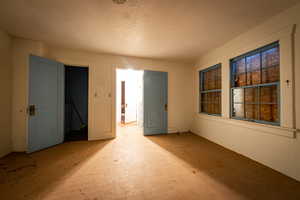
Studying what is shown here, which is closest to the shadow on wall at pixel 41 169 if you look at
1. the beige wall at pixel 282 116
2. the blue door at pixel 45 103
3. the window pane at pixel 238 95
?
the blue door at pixel 45 103

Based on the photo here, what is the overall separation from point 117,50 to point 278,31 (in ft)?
10.9

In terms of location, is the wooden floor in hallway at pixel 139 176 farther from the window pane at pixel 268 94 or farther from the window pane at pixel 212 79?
the window pane at pixel 212 79

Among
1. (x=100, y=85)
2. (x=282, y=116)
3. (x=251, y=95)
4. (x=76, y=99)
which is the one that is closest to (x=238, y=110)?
(x=251, y=95)

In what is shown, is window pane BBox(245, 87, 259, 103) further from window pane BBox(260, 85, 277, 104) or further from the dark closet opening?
the dark closet opening

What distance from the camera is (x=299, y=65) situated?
171cm

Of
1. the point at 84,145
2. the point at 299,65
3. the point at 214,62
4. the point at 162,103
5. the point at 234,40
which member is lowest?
the point at 84,145

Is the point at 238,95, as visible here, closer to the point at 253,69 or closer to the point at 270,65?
the point at 253,69

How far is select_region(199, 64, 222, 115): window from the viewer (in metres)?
3.32

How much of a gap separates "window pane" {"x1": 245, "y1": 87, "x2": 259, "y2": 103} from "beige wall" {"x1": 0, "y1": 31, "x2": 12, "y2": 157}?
5193 mm

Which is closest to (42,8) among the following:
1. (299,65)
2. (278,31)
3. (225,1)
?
(225,1)

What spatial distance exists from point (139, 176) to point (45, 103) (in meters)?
2.80

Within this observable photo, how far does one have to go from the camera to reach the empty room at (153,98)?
1680 mm

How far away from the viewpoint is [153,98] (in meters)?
4.04

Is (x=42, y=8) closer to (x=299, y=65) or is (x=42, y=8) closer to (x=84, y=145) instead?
(x=84, y=145)
